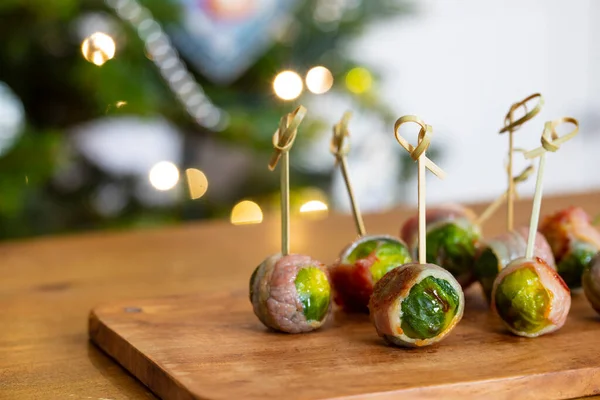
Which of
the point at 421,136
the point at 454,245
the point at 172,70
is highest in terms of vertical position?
the point at 172,70

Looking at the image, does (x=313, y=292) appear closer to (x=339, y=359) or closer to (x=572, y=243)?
(x=339, y=359)

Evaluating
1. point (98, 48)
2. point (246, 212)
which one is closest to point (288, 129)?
point (98, 48)

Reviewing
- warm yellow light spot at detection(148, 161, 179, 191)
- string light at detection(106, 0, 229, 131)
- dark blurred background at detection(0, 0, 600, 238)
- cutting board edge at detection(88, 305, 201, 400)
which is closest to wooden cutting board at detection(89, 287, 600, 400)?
cutting board edge at detection(88, 305, 201, 400)

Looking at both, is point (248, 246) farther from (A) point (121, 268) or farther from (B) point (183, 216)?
(B) point (183, 216)

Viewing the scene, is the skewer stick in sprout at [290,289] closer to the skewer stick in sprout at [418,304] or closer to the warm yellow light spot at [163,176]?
the skewer stick in sprout at [418,304]

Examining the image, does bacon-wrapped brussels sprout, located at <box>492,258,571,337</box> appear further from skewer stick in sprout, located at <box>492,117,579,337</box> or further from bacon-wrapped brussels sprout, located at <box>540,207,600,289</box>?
bacon-wrapped brussels sprout, located at <box>540,207,600,289</box>

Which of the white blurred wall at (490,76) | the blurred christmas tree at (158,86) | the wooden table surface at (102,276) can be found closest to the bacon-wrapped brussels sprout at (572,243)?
the wooden table surface at (102,276)
